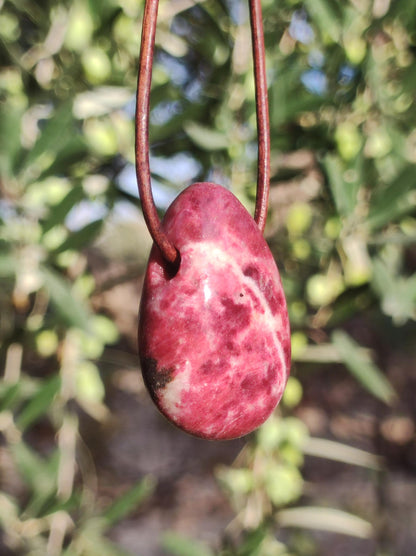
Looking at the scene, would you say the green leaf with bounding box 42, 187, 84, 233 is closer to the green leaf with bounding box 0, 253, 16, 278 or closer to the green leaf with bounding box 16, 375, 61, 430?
the green leaf with bounding box 0, 253, 16, 278

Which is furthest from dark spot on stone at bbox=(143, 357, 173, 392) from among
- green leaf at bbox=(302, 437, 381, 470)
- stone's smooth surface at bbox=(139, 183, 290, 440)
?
green leaf at bbox=(302, 437, 381, 470)

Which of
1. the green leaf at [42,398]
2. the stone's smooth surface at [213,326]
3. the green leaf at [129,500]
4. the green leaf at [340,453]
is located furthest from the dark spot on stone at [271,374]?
the green leaf at [340,453]

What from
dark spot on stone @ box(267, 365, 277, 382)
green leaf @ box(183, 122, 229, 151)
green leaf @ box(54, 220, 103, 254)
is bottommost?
green leaf @ box(54, 220, 103, 254)

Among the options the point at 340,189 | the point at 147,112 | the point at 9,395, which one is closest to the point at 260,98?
the point at 147,112

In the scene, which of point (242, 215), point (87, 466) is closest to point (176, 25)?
point (242, 215)

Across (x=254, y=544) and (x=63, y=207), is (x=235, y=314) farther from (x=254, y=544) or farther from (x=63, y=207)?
(x=254, y=544)

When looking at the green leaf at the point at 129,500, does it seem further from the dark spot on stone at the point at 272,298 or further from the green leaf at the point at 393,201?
the dark spot on stone at the point at 272,298

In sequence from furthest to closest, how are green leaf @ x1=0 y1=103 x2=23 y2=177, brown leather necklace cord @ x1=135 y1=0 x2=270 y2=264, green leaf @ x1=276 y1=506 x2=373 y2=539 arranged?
green leaf @ x1=276 y1=506 x2=373 y2=539
green leaf @ x1=0 y1=103 x2=23 y2=177
brown leather necklace cord @ x1=135 y1=0 x2=270 y2=264
